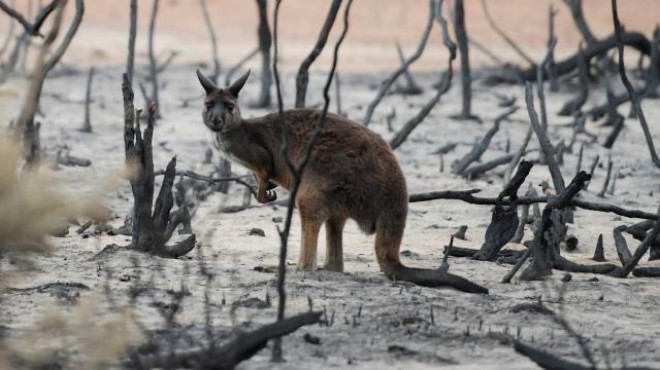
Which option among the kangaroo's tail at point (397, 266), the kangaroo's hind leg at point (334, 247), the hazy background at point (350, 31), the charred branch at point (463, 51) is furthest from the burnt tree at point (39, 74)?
the hazy background at point (350, 31)

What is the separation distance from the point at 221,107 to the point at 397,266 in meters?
1.32

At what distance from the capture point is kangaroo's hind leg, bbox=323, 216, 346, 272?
6.78 metres

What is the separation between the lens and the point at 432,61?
19.6m

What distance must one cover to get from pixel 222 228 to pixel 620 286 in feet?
8.56

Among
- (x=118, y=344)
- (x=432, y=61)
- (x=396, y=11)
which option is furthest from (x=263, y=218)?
(x=396, y=11)

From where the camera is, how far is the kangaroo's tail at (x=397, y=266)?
20.0 ft

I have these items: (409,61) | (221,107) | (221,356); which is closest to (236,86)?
(221,107)

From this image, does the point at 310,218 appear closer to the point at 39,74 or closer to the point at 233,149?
the point at 233,149

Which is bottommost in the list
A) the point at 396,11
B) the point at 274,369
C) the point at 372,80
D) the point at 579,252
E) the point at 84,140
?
the point at 274,369

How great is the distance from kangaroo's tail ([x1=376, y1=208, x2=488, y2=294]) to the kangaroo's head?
3.33 feet

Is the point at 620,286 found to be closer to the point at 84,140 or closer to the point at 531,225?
the point at 531,225

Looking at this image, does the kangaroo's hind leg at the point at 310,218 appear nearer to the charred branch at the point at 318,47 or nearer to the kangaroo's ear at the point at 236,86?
the charred branch at the point at 318,47

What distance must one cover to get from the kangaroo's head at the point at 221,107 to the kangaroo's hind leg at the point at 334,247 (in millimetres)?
777

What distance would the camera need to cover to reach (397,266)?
6.47m
